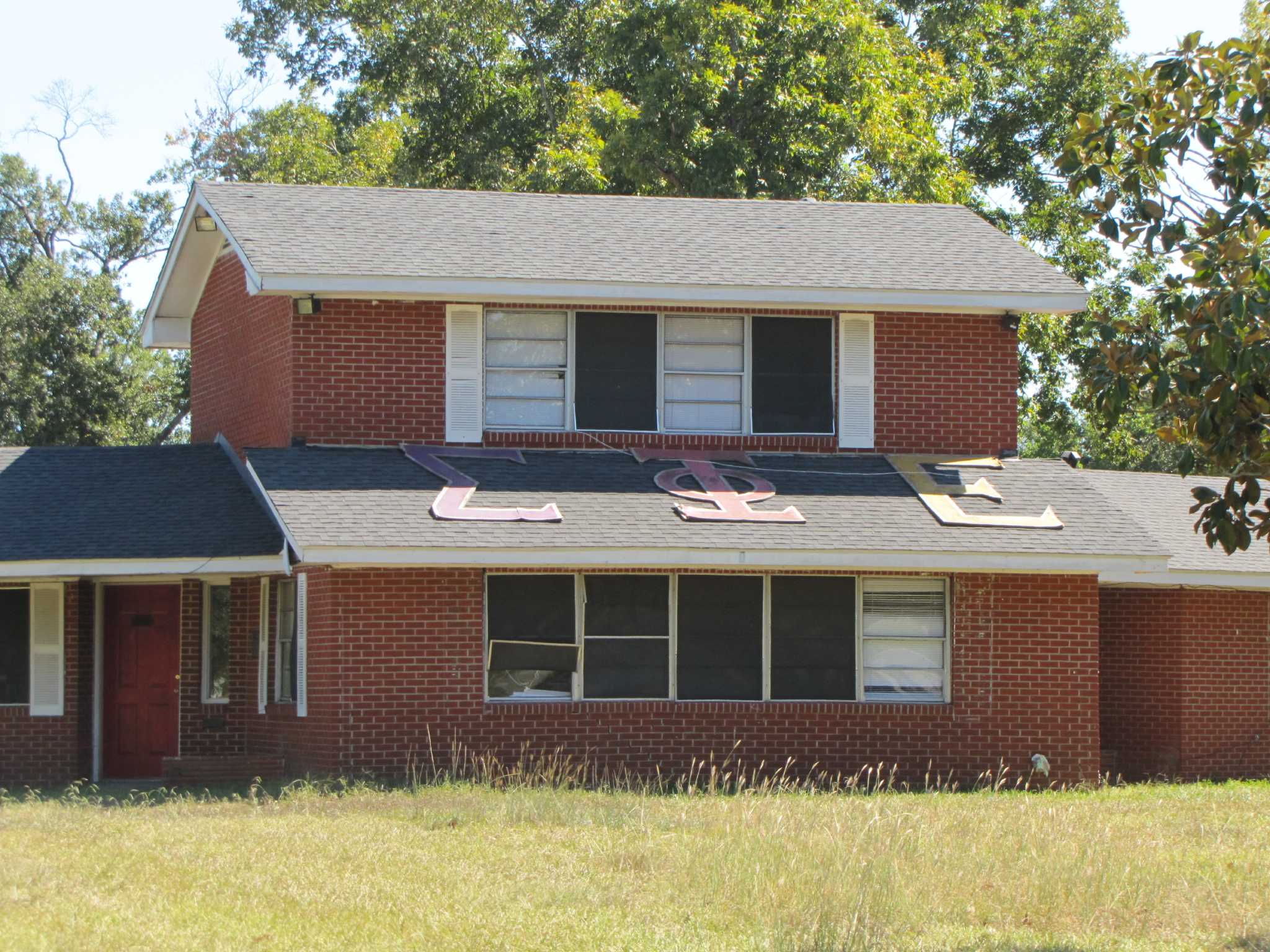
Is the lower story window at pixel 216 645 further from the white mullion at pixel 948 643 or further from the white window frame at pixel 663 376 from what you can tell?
the white mullion at pixel 948 643

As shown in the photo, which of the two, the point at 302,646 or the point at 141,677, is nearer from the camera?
the point at 302,646

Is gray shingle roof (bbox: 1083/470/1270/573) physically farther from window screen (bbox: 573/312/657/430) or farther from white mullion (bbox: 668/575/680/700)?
window screen (bbox: 573/312/657/430)

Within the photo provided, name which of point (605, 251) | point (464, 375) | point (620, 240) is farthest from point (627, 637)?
point (620, 240)

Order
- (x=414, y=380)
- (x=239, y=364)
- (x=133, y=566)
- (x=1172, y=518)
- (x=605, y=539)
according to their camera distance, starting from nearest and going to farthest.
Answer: (x=605, y=539), (x=133, y=566), (x=414, y=380), (x=239, y=364), (x=1172, y=518)

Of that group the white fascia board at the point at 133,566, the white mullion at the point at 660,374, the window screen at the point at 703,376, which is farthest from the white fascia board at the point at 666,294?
the white fascia board at the point at 133,566

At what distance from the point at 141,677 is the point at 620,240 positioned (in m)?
7.43

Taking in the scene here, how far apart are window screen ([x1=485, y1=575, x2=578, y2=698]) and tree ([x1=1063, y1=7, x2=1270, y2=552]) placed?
8.08 meters

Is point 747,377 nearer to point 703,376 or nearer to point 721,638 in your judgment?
point 703,376

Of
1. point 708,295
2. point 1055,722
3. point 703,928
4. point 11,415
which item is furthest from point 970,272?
point 11,415

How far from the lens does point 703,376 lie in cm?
1920

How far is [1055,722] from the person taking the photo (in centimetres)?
1755

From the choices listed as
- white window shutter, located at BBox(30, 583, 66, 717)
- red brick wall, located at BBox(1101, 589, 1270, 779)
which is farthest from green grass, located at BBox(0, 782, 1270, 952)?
red brick wall, located at BBox(1101, 589, 1270, 779)

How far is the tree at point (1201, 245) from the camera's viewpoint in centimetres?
902

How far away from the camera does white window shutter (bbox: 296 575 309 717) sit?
55.5 ft
